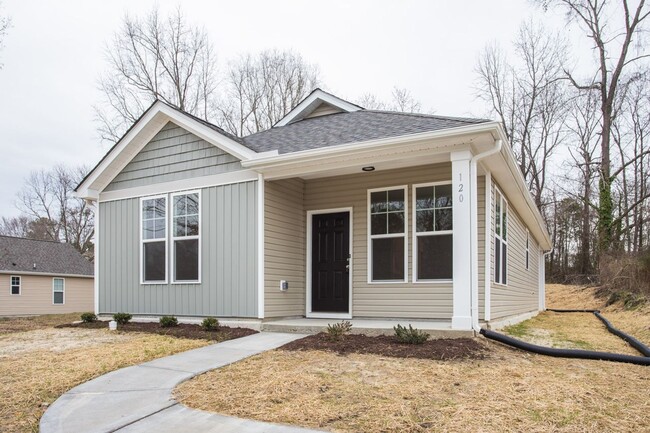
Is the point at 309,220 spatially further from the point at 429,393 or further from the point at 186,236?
the point at 429,393

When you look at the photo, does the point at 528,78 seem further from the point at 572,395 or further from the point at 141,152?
the point at 572,395

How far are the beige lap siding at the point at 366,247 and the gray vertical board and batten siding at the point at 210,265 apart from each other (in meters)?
1.42

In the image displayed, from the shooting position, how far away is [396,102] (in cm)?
2408

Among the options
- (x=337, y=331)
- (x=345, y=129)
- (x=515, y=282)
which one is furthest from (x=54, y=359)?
(x=515, y=282)

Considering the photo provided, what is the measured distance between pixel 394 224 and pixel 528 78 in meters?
20.4

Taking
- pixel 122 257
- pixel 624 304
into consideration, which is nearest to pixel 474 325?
pixel 122 257

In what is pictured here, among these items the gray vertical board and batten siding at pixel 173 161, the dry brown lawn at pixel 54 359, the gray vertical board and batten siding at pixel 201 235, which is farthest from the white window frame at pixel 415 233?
the dry brown lawn at pixel 54 359

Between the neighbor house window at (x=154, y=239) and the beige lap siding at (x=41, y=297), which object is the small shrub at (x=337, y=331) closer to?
the neighbor house window at (x=154, y=239)

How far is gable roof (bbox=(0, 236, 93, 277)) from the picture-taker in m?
20.5

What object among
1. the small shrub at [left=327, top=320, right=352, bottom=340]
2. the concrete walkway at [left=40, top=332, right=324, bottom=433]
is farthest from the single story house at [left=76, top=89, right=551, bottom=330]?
the concrete walkway at [left=40, top=332, right=324, bottom=433]

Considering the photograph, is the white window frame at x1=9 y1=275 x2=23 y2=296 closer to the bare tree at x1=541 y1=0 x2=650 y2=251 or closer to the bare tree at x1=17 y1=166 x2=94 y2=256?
the bare tree at x1=17 y1=166 x2=94 y2=256

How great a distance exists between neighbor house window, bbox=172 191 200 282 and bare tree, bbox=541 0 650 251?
57.8 ft

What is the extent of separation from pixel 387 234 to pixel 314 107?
4373 mm

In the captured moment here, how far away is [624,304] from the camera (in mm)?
12844
